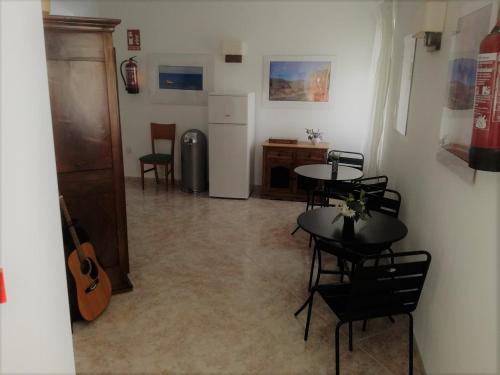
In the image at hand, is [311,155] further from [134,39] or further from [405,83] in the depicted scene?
[134,39]

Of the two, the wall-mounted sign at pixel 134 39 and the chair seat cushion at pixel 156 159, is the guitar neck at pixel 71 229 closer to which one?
the chair seat cushion at pixel 156 159

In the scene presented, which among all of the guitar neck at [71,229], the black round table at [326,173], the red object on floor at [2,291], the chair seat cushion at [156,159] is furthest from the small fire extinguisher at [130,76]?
the red object on floor at [2,291]

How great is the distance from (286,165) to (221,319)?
3.05 metres

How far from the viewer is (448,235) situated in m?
2.07

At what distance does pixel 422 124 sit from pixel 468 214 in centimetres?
120

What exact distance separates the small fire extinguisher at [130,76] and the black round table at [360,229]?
416 centimetres

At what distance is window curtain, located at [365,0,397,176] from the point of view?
4.36 metres

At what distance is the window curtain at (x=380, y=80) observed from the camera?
14.3ft

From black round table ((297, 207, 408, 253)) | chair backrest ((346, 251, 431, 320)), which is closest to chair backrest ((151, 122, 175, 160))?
black round table ((297, 207, 408, 253))

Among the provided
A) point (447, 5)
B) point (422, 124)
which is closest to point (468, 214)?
point (422, 124)

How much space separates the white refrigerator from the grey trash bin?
28 centimetres

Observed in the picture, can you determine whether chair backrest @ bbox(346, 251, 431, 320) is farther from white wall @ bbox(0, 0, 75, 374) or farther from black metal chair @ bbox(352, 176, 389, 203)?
white wall @ bbox(0, 0, 75, 374)

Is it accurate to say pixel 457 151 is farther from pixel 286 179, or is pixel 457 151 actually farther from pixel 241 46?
pixel 241 46

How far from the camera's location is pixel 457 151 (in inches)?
77.0
